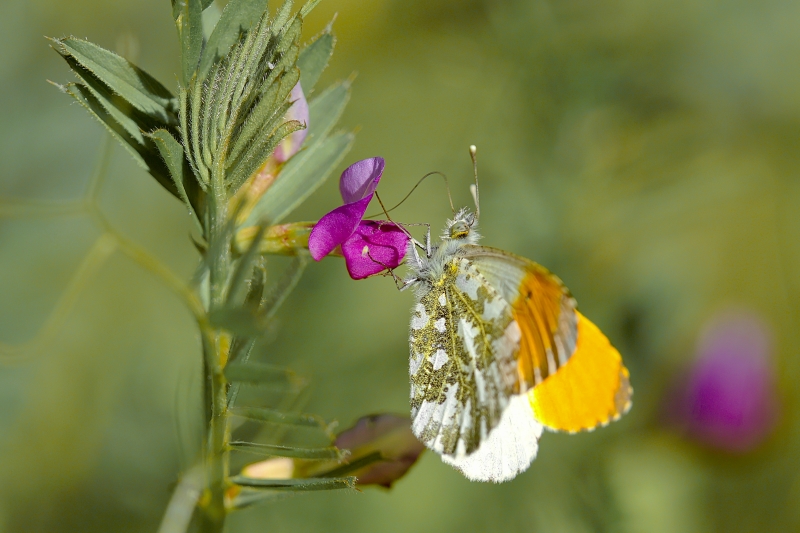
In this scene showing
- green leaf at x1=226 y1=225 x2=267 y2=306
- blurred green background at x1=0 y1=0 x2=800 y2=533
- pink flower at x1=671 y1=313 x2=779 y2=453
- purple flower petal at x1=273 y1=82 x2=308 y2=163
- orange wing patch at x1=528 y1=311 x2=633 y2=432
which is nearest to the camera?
green leaf at x1=226 y1=225 x2=267 y2=306

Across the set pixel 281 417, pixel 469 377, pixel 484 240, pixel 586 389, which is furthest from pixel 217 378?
pixel 484 240

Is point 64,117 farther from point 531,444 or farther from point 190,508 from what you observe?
point 531,444

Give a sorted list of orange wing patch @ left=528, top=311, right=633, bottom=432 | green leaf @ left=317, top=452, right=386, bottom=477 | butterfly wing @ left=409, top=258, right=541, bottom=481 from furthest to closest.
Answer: orange wing patch @ left=528, top=311, right=633, bottom=432, butterfly wing @ left=409, top=258, right=541, bottom=481, green leaf @ left=317, top=452, right=386, bottom=477

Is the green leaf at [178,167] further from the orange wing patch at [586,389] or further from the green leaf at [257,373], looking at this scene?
the orange wing patch at [586,389]

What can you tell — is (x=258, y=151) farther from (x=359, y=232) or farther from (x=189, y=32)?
(x=359, y=232)

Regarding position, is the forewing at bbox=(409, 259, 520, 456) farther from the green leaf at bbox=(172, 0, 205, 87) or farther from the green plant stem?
the green leaf at bbox=(172, 0, 205, 87)

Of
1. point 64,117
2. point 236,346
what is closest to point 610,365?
point 236,346

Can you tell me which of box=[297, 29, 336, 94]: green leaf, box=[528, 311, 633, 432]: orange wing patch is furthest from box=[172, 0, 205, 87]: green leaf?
box=[528, 311, 633, 432]: orange wing patch

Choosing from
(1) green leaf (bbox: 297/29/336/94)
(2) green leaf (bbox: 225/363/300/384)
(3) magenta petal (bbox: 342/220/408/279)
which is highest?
(1) green leaf (bbox: 297/29/336/94)
